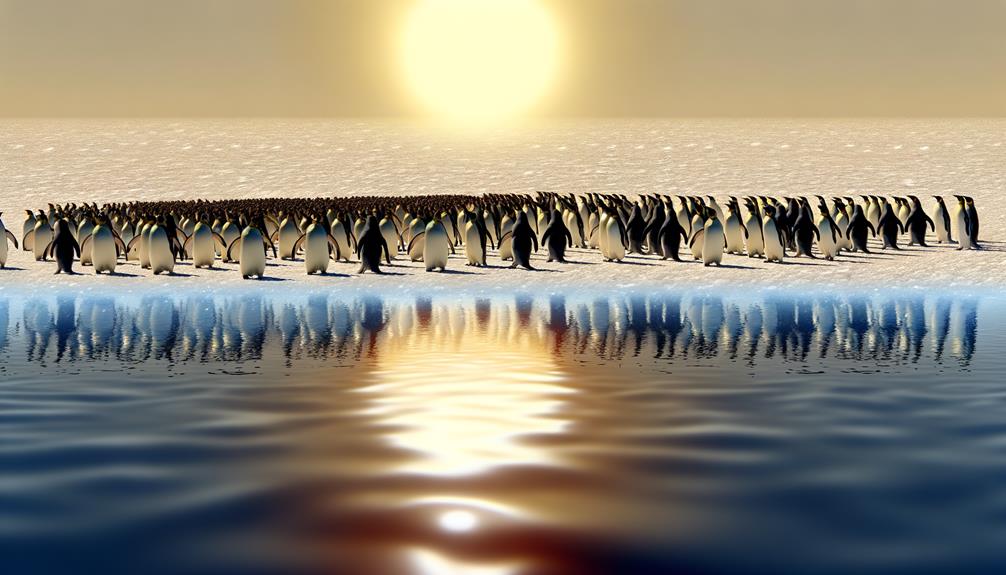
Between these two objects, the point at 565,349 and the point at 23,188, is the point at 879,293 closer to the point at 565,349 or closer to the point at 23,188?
the point at 565,349

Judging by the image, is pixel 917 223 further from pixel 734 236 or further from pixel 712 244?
pixel 712 244

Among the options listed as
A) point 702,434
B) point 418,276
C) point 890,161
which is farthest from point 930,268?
point 890,161

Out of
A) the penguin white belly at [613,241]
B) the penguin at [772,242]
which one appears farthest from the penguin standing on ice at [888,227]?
the penguin white belly at [613,241]

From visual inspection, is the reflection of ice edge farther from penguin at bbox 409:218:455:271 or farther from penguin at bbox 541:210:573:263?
penguin at bbox 541:210:573:263

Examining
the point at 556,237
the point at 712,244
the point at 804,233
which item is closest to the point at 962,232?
the point at 804,233

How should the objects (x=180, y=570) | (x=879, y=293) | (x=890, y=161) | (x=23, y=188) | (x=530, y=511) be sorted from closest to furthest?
(x=180, y=570)
(x=530, y=511)
(x=879, y=293)
(x=23, y=188)
(x=890, y=161)
